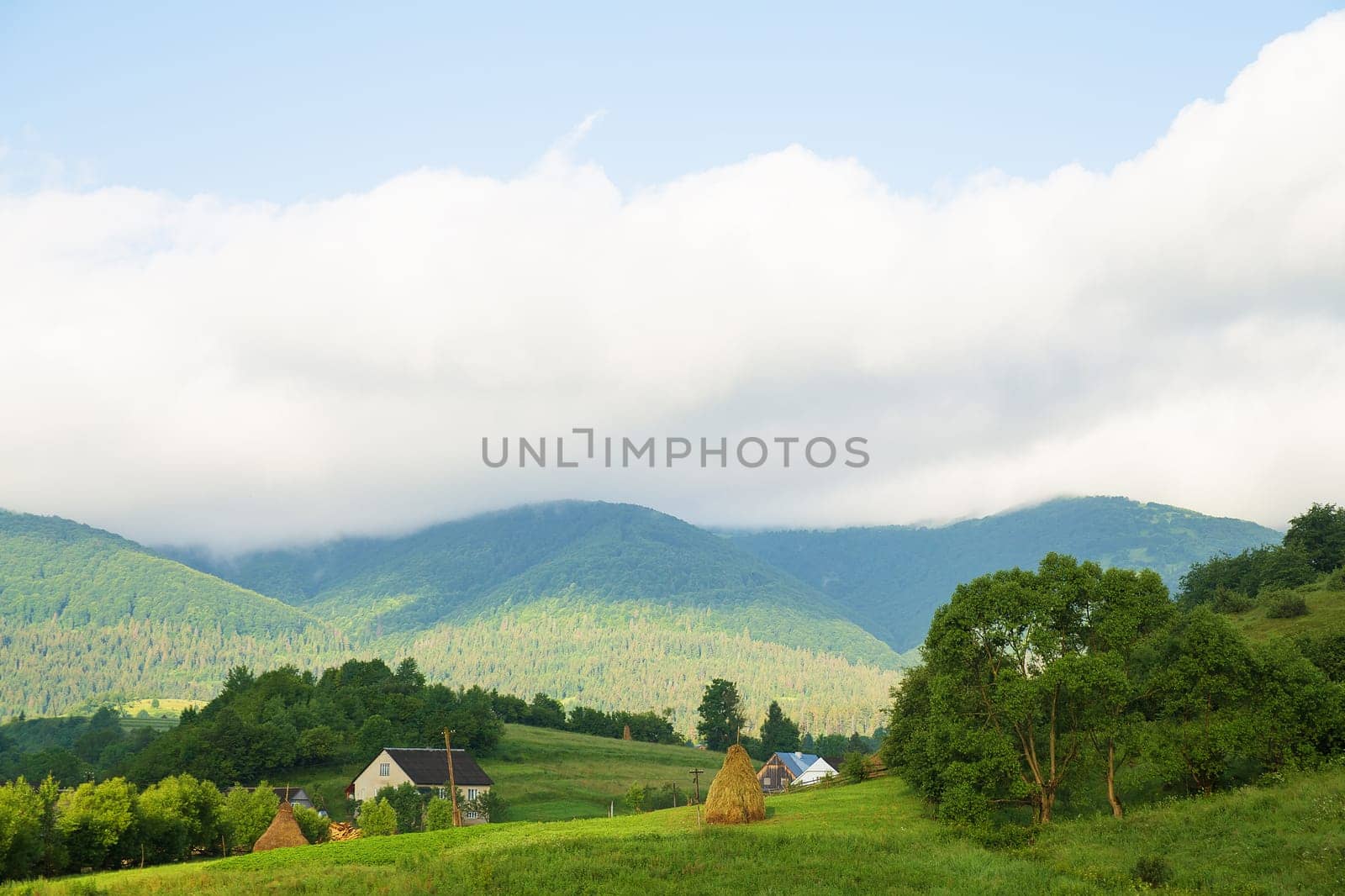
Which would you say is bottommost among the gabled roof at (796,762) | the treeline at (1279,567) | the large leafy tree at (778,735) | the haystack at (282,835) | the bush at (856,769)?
the large leafy tree at (778,735)

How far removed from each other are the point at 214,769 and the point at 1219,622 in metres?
107

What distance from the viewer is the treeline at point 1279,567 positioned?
93.1 metres

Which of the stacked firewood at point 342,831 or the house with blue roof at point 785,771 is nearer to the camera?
the stacked firewood at point 342,831

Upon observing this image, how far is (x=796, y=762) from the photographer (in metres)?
135

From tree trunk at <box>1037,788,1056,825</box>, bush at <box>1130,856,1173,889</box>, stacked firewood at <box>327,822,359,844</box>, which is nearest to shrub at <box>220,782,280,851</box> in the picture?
stacked firewood at <box>327,822,359,844</box>

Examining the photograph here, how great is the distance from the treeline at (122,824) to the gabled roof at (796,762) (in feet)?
216

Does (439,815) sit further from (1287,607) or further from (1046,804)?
(1287,607)

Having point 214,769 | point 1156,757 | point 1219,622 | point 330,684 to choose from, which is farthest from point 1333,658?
point 330,684

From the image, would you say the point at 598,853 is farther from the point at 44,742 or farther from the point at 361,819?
the point at 44,742

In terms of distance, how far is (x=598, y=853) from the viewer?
51406 millimetres

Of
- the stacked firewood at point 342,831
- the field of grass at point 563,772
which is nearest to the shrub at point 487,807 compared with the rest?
the field of grass at point 563,772

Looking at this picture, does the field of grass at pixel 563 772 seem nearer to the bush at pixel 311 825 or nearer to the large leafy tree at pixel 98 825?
the bush at pixel 311 825

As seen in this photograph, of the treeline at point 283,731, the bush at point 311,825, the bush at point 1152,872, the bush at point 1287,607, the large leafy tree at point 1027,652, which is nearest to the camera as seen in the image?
the bush at point 1152,872

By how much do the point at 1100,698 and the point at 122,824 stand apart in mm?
61287
